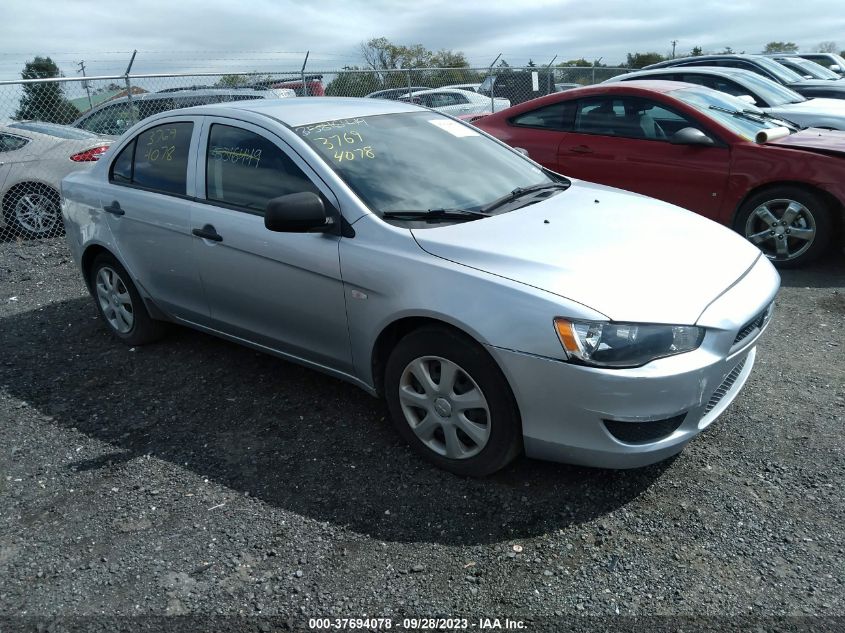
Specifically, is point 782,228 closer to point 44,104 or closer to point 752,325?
point 752,325

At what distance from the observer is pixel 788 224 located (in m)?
6.01

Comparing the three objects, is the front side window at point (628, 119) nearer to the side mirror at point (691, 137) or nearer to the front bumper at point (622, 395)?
the side mirror at point (691, 137)

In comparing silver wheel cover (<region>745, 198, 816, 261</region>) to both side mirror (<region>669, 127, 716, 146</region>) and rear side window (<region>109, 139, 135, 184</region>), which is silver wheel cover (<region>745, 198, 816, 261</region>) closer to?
side mirror (<region>669, 127, 716, 146</region>)

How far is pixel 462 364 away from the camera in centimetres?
305

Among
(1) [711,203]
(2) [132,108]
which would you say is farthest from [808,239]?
(2) [132,108]

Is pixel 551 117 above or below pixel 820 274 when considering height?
above

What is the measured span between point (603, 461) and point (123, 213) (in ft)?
11.0

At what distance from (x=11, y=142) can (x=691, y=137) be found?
7.46 meters

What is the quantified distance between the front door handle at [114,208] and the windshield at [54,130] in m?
4.72

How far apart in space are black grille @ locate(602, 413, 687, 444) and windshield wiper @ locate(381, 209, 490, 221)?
1234 millimetres

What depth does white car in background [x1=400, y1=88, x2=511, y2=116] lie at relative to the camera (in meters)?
15.8

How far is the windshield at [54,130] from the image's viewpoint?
877 cm

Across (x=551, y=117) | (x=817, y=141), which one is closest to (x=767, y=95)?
(x=817, y=141)

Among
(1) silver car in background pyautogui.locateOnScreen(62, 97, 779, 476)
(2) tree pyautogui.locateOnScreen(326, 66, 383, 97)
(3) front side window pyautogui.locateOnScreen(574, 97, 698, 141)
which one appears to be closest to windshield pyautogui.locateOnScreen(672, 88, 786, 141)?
(3) front side window pyautogui.locateOnScreen(574, 97, 698, 141)
